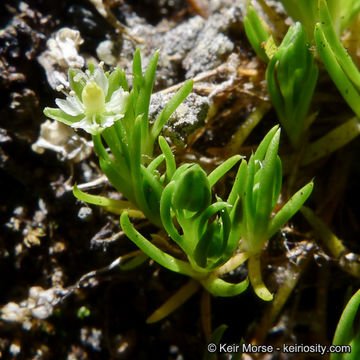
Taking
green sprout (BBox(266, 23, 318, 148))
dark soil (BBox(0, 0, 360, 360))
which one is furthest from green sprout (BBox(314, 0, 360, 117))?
dark soil (BBox(0, 0, 360, 360))

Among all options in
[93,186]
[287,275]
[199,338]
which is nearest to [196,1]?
[93,186]

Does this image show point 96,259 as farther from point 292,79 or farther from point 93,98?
point 292,79

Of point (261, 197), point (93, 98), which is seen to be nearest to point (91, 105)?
point (93, 98)

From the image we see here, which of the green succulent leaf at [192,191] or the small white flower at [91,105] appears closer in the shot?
the green succulent leaf at [192,191]

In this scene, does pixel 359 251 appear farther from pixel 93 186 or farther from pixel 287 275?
pixel 93 186

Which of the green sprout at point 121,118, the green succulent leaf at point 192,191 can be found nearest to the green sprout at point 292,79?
the green sprout at point 121,118

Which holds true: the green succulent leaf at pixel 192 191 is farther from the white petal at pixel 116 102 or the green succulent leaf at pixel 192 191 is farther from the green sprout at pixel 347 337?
the green sprout at pixel 347 337

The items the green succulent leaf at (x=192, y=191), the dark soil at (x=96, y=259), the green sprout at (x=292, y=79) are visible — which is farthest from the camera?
the dark soil at (x=96, y=259)
